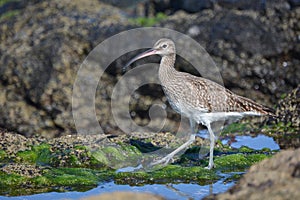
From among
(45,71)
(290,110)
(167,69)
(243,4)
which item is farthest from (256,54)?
(45,71)

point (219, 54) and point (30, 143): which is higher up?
point (219, 54)

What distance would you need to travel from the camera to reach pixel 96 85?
1265cm

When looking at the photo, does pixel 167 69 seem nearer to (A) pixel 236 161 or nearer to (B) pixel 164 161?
(B) pixel 164 161

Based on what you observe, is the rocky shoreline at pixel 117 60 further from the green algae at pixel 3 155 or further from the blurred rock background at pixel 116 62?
the green algae at pixel 3 155

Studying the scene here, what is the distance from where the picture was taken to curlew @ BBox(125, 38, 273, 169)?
8711mm

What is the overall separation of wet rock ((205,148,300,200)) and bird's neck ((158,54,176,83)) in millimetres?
3607

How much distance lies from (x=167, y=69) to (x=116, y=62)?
3781mm

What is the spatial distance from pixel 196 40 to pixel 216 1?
67.5 inches

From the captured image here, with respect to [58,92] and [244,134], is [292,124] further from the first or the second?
[58,92]

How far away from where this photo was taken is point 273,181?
513 cm

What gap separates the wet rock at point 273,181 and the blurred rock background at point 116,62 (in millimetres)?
6901

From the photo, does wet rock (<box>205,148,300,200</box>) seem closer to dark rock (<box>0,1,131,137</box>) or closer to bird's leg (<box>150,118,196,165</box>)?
bird's leg (<box>150,118,196,165</box>)

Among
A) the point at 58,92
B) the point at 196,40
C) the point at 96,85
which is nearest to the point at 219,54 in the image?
the point at 196,40

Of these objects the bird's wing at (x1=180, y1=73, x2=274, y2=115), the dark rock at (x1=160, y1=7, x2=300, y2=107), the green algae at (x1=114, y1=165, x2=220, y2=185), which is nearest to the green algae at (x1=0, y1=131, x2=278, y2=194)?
the green algae at (x1=114, y1=165, x2=220, y2=185)
